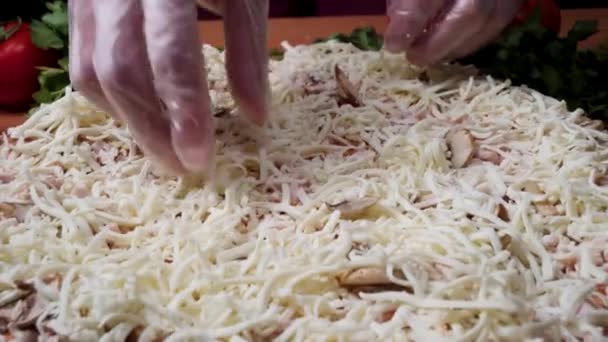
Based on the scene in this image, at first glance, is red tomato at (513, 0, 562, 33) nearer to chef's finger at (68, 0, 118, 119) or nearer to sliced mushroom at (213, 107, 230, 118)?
sliced mushroom at (213, 107, 230, 118)

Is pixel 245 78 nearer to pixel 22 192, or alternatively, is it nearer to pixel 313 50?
pixel 22 192

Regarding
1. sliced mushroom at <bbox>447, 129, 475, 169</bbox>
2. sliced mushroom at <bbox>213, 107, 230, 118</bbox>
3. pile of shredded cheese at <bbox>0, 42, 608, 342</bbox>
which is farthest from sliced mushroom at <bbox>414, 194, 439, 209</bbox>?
sliced mushroom at <bbox>213, 107, 230, 118</bbox>

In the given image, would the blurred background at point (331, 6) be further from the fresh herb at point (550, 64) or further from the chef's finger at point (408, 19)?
the chef's finger at point (408, 19)

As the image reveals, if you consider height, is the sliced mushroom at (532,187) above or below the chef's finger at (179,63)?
Result: below

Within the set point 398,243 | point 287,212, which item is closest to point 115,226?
point 287,212

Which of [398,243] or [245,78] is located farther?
[245,78]

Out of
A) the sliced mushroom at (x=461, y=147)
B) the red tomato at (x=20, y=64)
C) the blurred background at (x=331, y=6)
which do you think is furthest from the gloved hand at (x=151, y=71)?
the blurred background at (x=331, y=6)
